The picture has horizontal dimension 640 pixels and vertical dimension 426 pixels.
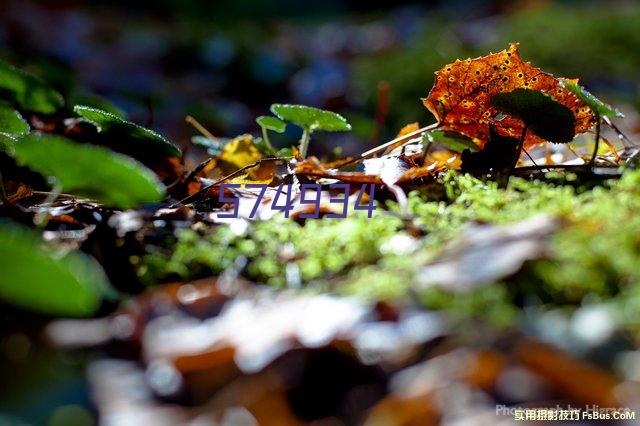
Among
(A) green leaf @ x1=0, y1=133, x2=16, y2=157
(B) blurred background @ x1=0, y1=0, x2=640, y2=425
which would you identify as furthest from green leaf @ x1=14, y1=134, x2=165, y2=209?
(B) blurred background @ x1=0, y1=0, x2=640, y2=425

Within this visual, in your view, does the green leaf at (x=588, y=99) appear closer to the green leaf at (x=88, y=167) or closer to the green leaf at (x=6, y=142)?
the green leaf at (x=88, y=167)

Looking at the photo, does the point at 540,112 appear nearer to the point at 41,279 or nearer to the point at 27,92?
the point at 41,279

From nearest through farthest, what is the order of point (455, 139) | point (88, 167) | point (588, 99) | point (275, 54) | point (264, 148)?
point (88, 167) → point (588, 99) → point (455, 139) → point (264, 148) → point (275, 54)

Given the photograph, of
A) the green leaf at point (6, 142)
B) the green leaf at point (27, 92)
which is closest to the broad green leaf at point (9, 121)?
the green leaf at point (6, 142)

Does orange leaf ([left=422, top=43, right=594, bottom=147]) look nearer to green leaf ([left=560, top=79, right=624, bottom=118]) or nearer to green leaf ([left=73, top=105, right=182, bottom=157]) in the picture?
green leaf ([left=560, top=79, right=624, bottom=118])

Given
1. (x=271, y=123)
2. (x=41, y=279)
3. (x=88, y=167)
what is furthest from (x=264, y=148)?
(x=41, y=279)

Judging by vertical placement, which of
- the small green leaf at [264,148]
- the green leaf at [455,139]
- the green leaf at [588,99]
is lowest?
the small green leaf at [264,148]

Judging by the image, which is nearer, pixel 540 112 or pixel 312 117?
pixel 540 112
